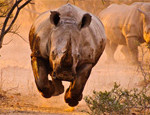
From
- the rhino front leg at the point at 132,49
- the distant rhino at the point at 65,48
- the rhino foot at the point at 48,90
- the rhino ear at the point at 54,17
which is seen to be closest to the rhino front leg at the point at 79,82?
the distant rhino at the point at 65,48

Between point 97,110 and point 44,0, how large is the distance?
16.4m

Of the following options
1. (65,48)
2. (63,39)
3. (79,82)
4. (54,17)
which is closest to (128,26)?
(79,82)

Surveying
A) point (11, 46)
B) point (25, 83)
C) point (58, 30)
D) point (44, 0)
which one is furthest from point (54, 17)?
point (44, 0)

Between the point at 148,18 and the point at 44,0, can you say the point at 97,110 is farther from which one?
the point at 44,0

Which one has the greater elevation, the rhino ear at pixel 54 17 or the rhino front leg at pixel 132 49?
the rhino ear at pixel 54 17

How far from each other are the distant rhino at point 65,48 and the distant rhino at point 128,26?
638cm

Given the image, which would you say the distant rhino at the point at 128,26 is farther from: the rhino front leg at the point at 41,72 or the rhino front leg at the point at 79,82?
the rhino front leg at the point at 41,72

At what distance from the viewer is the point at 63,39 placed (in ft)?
17.1

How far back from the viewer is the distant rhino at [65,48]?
5.18m

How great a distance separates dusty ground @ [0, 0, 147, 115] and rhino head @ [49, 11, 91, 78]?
0.68m

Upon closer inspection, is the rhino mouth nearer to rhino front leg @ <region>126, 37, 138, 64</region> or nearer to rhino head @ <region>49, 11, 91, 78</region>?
rhino head @ <region>49, 11, 91, 78</region>

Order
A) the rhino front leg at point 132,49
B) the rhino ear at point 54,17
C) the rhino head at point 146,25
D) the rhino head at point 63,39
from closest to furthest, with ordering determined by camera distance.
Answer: the rhino head at point 63,39
the rhino ear at point 54,17
the rhino head at point 146,25
the rhino front leg at point 132,49

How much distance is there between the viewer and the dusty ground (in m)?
6.88

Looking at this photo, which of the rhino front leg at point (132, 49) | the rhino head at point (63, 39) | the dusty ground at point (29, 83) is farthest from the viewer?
the rhino front leg at point (132, 49)
